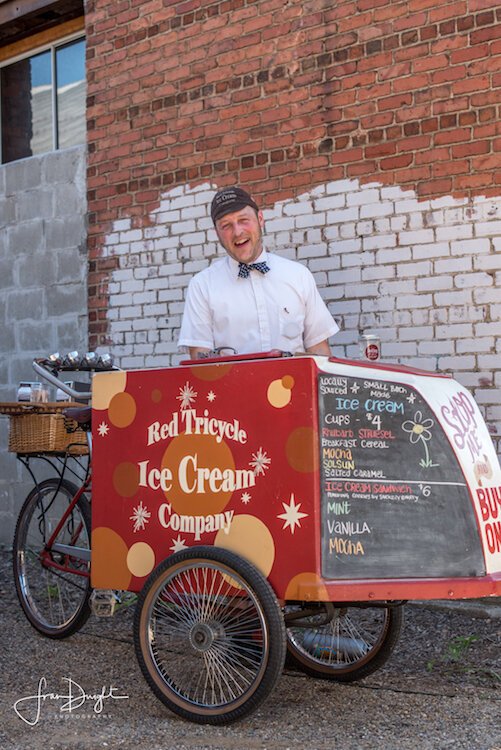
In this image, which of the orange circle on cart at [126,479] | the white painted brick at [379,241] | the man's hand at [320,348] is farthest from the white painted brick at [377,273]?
the orange circle on cart at [126,479]

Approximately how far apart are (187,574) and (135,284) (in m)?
3.68

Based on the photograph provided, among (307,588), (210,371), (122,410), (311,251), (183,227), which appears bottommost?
(307,588)

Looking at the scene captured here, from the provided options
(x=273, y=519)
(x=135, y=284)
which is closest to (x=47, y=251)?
(x=135, y=284)

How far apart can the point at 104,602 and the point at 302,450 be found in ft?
3.93

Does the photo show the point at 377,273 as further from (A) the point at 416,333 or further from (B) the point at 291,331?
(B) the point at 291,331

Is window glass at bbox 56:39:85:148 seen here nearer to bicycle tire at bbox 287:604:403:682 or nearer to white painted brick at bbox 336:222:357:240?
white painted brick at bbox 336:222:357:240

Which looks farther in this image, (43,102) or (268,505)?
(43,102)

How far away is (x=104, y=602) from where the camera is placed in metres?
4.22

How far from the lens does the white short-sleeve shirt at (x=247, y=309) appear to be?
15.5 ft

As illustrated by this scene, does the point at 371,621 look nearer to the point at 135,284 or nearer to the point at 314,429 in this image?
the point at 314,429

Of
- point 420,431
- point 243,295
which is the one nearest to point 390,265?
point 243,295

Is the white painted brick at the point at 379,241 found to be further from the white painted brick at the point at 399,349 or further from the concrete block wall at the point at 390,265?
the white painted brick at the point at 399,349

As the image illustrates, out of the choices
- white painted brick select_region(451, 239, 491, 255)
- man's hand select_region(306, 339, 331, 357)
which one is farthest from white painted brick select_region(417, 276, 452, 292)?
man's hand select_region(306, 339, 331, 357)

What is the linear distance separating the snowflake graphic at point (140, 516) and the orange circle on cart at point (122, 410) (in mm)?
328
